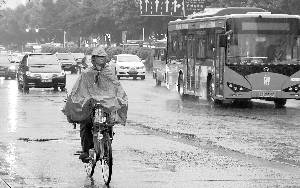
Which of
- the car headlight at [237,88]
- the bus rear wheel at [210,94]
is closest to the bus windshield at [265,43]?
the car headlight at [237,88]

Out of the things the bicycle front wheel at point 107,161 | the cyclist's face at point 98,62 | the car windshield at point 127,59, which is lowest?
the car windshield at point 127,59

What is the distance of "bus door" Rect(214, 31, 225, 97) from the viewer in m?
27.5

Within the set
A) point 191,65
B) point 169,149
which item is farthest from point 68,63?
point 169,149

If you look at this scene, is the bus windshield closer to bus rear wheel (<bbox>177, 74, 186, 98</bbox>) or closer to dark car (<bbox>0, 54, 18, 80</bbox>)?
bus rear wheel (<bbox>177, 74, 186, 98</bbox>)

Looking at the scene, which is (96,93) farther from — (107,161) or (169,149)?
(169,149)

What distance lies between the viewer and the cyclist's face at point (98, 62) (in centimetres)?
1103

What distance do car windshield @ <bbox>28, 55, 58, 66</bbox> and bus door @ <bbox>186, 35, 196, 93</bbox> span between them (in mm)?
10902

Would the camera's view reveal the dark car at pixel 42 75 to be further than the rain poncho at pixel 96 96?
Yes

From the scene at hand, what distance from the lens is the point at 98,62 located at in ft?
36.2

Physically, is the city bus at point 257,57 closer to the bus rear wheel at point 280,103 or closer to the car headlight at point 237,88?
the car headlight at point 237,88

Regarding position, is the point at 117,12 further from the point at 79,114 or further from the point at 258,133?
the point at 79,114

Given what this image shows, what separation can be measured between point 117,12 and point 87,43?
246 ft

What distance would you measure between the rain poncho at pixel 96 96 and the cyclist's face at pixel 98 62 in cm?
5

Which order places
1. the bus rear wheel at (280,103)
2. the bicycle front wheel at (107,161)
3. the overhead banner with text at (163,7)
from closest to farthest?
1. the bicycle front wheel at (107,161)
2. the bus rear wheel at (280,103)
3. the overhead banner with text at (163,7)
